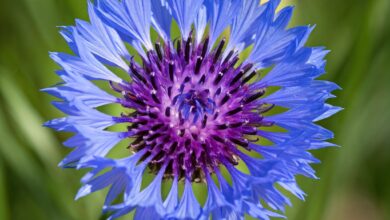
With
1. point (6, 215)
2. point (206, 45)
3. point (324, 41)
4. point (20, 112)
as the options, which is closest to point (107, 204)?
point (206, 45)

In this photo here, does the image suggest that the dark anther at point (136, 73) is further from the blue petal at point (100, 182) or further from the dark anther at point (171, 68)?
the blue petal at point (100, 182)

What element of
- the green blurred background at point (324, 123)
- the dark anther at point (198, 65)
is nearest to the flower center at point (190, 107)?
the dark anther at point (198, 65)

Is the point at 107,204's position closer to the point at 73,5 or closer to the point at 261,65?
the point at 261,65

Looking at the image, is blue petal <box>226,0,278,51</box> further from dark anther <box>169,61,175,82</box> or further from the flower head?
dark anther <box>169,61,175,82</box>

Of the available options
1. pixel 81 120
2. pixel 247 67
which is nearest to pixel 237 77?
pixel 247 67

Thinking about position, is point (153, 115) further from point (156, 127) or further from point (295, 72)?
point (295, 72)
